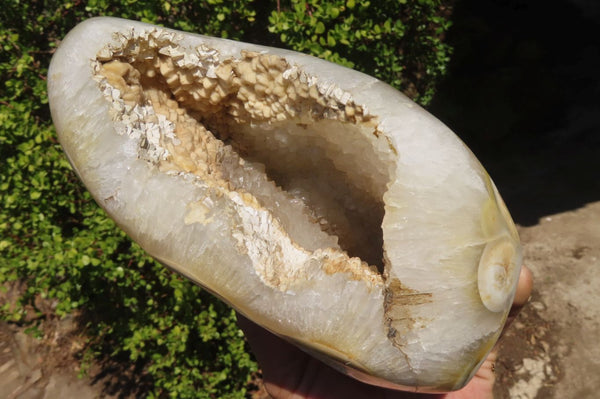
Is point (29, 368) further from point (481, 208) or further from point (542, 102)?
point (542, 102)

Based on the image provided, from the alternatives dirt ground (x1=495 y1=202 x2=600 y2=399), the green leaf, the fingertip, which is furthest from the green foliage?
dirt ground (x1=495 y1=202 x2=600 y2=399)

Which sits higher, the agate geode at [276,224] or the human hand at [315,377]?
the agate geode at [276,224]

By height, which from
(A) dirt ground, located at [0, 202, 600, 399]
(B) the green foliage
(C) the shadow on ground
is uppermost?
(B) the green foliage

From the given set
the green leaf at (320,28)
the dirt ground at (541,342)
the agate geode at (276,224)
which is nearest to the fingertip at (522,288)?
the agate geode at (276,224)

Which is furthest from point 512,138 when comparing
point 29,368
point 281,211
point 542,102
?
point 29,368

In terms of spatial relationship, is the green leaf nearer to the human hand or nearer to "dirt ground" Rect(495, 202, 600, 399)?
the human hand

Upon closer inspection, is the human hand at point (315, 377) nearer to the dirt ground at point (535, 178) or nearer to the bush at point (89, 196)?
the bush at point (89, 196)
